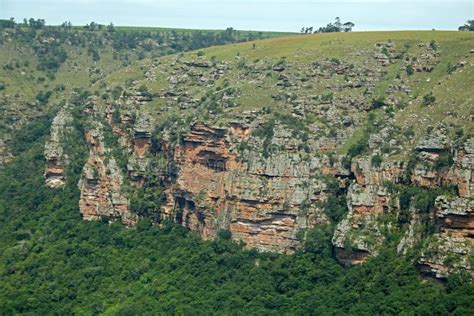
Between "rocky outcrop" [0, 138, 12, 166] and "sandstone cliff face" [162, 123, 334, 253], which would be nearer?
"sandstone cliff face" [162, 123, 334, 253]

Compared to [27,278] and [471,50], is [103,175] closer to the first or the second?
[27,278]

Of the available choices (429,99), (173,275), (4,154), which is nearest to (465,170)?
(429,99)

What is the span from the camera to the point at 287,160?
103 m

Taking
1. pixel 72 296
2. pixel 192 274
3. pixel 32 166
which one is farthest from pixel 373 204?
pixel 32 166

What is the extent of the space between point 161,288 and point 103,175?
1852cm

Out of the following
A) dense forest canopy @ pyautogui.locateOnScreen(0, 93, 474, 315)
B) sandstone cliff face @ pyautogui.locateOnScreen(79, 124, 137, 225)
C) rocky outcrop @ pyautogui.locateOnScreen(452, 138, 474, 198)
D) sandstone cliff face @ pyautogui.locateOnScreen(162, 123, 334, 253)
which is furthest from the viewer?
sandstone cliff face @ pyautogui.locateOnScreen(79, 124, 137, 225)

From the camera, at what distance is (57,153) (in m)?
125

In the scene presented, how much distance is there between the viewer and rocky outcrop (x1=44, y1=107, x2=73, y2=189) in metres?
126

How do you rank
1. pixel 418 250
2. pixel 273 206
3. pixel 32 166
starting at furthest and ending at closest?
pixel 32 166 < pixel 273 206 < pixel 418 250

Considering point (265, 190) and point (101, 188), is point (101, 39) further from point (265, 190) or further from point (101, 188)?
point (265, 190)

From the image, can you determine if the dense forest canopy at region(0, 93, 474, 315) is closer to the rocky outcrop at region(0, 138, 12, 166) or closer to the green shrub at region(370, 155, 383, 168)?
the green shrub at region(370, 155, 383, 168)

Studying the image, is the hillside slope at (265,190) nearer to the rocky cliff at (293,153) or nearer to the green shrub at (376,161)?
the rocky cliff at (293,153)

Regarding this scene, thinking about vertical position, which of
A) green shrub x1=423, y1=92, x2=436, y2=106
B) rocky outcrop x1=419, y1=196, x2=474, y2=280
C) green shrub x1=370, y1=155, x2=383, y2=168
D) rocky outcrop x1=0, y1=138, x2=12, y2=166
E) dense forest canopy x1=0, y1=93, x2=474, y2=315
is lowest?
dense forest canopy x1=0, y1=93, x2=474, y2=315

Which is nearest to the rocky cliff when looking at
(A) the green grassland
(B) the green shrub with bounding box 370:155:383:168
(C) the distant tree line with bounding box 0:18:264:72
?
(B) the green shrub with bounding box 370:155:383:168
